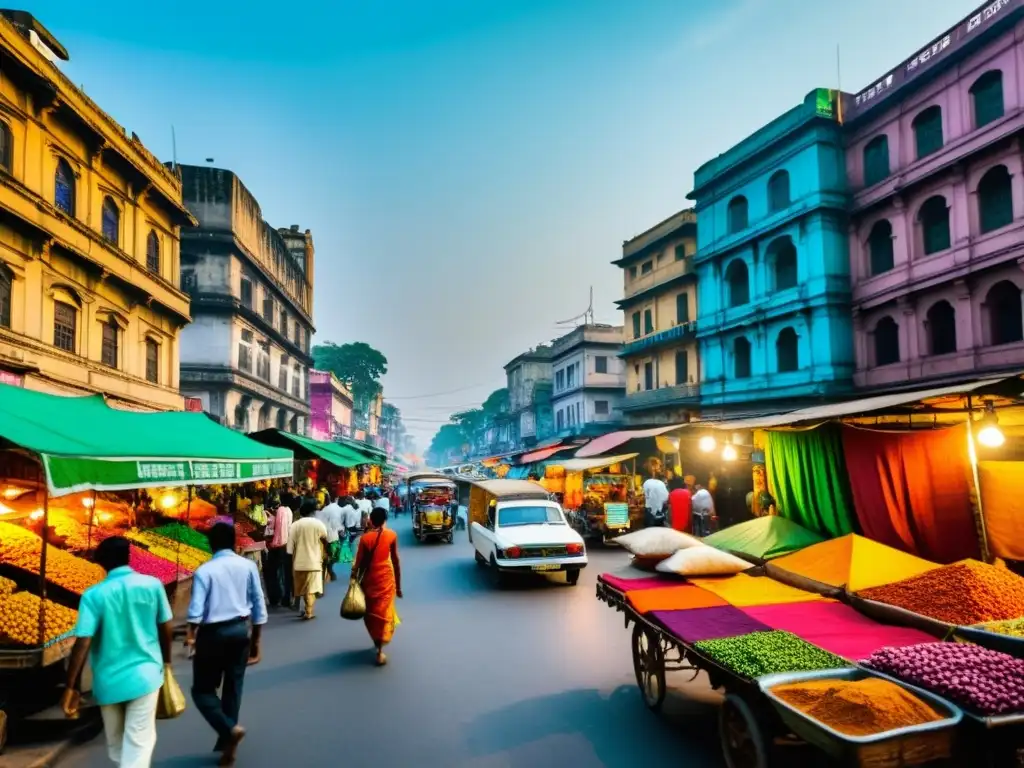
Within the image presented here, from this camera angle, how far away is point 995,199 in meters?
19.1

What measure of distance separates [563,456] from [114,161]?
23519mm

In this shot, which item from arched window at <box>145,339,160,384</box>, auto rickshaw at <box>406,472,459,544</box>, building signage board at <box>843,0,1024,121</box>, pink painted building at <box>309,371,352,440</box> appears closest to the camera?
building signage board at <box>843,0,1024,121</box>

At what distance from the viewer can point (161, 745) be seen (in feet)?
17.7

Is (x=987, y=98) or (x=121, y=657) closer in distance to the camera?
(x=121, y=657)

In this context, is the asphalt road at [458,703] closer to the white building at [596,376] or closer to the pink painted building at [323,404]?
the white building at [596,376]

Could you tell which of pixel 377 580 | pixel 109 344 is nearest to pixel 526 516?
pixel 377 580

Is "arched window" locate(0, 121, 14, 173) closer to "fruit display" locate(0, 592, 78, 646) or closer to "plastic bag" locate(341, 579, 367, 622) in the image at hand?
"fruit display" locate(0, 592, 78, 646)

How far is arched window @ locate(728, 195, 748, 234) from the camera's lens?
1118 inches

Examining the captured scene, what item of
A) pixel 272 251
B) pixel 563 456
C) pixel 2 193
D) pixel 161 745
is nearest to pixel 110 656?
pixel 161 745

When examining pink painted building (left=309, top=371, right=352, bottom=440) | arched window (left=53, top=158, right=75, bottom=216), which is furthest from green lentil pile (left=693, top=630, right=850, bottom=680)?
pink painted building (left=309, top=371, right=352, bottom=440)

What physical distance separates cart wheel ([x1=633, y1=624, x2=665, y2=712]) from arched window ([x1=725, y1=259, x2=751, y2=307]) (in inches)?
979

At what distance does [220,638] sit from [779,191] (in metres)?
27.4

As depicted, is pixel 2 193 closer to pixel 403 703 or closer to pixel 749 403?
pixel 403 703

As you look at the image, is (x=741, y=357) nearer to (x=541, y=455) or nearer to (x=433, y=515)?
(x=541, y=455)
